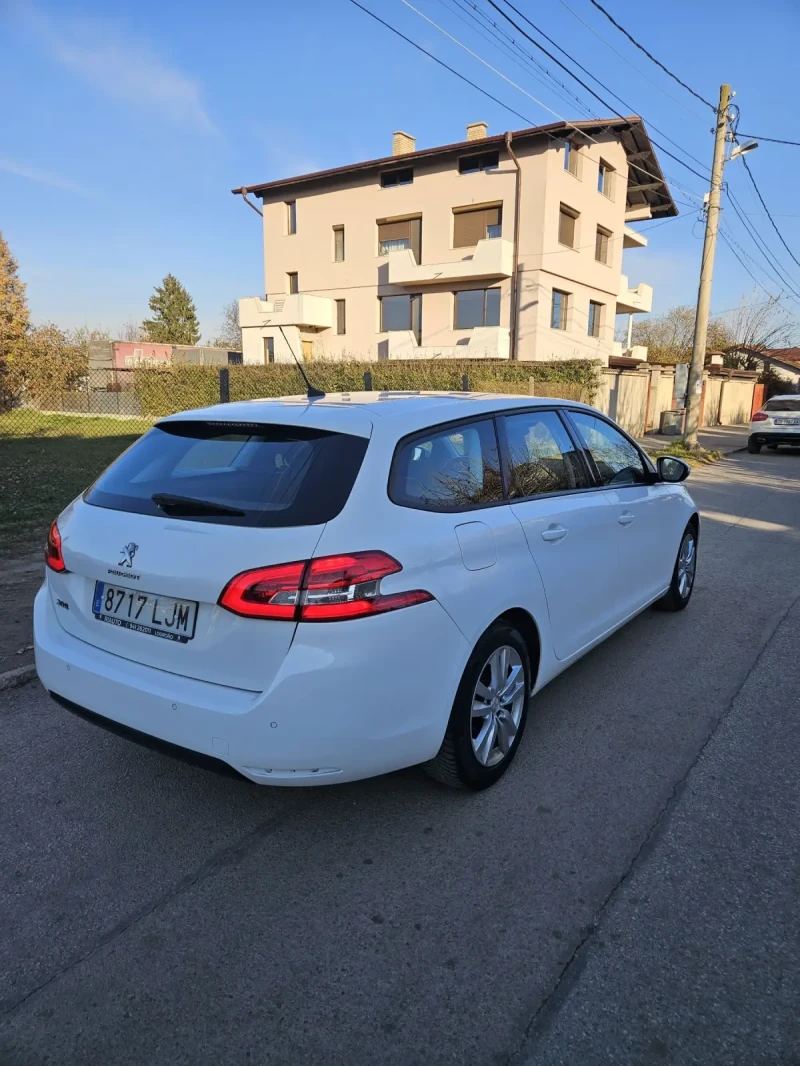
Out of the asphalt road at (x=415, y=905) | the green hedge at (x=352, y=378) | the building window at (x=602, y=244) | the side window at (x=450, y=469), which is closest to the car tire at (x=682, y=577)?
the asphalt road at (x=415, y=905)

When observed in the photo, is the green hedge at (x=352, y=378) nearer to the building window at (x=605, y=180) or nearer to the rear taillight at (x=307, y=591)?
the building window at (x=605, y=180)

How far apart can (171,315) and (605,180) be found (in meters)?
65.2

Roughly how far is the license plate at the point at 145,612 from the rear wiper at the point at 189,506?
0.32 m

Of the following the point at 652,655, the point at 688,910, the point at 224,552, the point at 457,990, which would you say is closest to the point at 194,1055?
the point at 457,990

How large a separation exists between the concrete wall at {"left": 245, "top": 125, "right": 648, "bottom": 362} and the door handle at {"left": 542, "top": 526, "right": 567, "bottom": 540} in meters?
21.3

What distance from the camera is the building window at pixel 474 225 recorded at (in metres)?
Result: 26.3

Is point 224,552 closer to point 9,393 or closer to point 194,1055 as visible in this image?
point 194,1055

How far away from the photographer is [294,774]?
240 centimetres

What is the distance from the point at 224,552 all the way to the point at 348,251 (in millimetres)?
30316

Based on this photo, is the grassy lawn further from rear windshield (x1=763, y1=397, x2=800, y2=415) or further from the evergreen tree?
the evergreen tree

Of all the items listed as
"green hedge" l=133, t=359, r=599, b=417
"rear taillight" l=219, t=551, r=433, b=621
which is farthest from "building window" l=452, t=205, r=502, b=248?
"rear taillight" l=219, t=551, r=433, b=621

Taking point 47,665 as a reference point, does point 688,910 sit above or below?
below

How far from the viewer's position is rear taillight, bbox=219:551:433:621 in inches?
90.7

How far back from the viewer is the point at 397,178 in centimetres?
2855
